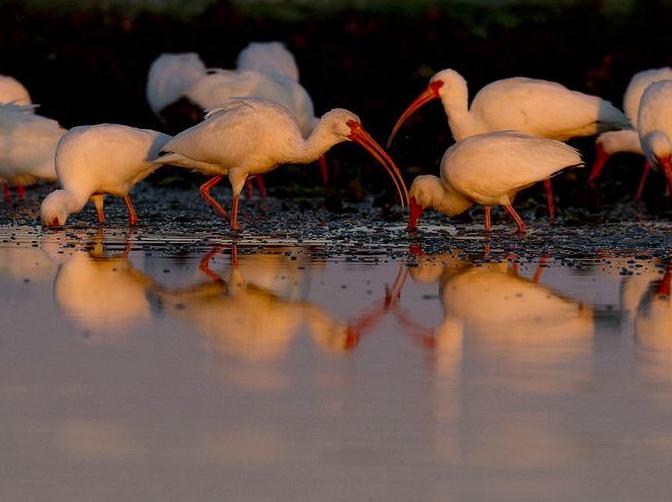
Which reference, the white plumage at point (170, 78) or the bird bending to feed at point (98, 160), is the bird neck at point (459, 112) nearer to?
the bird bending to feed at point (98, 160)

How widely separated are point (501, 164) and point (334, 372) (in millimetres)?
6092

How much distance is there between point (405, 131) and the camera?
2109 cm

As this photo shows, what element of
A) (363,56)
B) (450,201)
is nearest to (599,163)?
(450,201)

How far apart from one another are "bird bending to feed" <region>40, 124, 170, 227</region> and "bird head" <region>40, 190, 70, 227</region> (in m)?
0.05

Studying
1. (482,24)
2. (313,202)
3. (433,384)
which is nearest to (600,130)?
(313,202)

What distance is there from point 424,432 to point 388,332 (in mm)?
2167

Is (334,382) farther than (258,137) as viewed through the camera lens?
No

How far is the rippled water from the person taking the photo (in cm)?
588

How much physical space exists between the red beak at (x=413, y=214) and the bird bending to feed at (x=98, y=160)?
2.22m

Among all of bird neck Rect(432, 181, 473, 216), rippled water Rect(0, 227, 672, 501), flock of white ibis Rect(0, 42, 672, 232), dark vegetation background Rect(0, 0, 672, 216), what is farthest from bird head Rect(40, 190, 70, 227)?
dark vegetation background Rect(0, 0, 672, 216)

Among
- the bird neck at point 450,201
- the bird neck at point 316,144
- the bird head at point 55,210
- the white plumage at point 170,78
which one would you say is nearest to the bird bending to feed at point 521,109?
the bird neck at point 450,201

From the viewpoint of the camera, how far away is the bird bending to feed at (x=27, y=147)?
1623 centimetres

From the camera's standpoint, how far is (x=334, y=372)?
24.9 feet

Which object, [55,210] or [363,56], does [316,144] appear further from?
[363,56]
